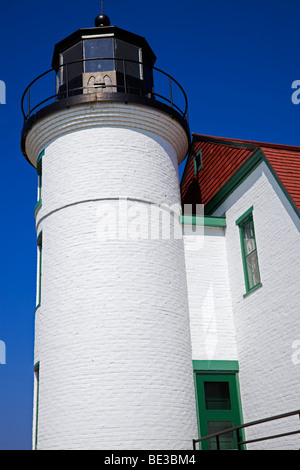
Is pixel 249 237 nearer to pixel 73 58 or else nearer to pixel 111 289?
pixel 111 289

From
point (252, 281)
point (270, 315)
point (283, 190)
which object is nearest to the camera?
point (283, 190)

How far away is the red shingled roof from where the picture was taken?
1176 cm

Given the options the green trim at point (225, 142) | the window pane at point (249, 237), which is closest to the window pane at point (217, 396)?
the window pane at point (249, 237)

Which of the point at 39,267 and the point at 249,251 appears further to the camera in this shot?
the point at 39,267

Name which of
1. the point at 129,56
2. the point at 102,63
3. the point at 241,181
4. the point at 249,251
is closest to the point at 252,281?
the point at 249,251

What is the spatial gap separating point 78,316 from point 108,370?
4.38ft

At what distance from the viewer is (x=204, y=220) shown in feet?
46.4

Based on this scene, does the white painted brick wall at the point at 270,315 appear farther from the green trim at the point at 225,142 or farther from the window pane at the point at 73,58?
the window pane at the point at 73,58

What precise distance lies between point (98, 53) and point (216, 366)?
8.55 meters

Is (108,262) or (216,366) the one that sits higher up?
(108,262)

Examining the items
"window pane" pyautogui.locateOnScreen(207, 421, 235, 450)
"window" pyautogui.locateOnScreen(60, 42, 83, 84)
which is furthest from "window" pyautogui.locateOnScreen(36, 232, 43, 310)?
"window pane" pyautogui.locateOnScreen(207, 421, 235, 450)

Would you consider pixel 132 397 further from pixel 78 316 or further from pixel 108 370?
pixel 78 316

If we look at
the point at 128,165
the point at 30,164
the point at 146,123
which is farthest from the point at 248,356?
the point at 30,164
